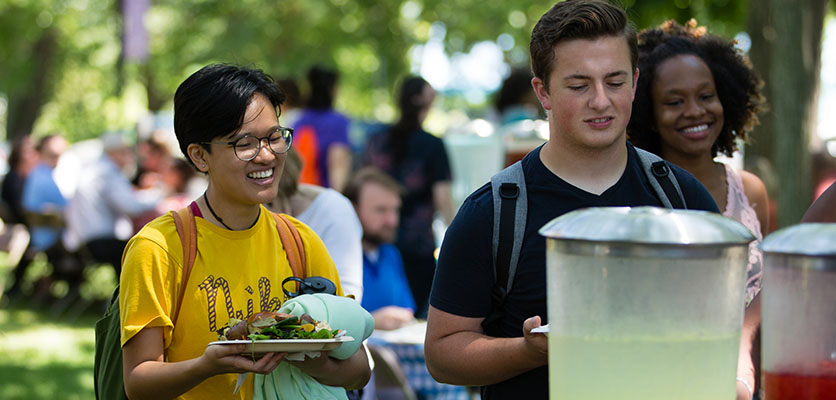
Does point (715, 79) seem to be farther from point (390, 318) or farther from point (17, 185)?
point (17, 185)

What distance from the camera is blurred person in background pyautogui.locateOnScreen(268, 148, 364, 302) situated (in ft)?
14.1

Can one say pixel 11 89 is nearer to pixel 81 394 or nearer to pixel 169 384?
pixel 81 394

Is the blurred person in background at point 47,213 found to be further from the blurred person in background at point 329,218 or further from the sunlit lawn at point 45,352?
the blurred person in background at point 329,218

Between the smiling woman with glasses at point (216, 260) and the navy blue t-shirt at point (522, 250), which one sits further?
the smiling woman with glasses at point (216, 260)

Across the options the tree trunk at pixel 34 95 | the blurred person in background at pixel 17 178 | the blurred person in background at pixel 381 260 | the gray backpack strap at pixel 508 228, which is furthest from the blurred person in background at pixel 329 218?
the tree trunk at pixel 34 95

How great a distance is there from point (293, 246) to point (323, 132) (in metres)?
5.18

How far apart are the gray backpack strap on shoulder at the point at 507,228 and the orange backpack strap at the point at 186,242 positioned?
82cm

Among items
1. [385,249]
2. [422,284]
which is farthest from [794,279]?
[422,284]

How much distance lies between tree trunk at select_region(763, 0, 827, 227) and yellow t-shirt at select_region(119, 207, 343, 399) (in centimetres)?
610

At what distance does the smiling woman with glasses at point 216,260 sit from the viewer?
111 inches

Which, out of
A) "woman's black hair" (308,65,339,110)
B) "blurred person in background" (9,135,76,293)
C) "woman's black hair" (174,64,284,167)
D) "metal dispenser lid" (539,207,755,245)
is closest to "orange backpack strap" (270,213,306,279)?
"woman's black hair" (174,64,284,167)

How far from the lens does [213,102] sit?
9.80ft

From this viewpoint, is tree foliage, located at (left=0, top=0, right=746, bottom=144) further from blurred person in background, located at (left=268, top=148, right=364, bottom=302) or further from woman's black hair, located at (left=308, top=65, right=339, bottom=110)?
blurred person in background, located at (left=268, top=148, right=364, bottom=302)

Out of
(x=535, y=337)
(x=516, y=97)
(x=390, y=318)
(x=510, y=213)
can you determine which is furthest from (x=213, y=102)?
(x=516, y=97)
